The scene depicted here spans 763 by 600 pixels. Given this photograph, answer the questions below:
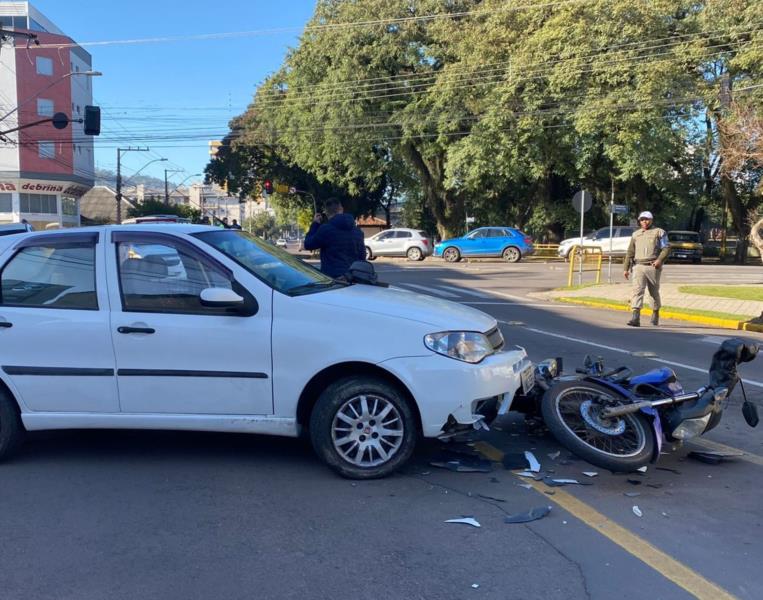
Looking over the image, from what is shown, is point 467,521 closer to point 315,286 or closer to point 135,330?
point 315,286

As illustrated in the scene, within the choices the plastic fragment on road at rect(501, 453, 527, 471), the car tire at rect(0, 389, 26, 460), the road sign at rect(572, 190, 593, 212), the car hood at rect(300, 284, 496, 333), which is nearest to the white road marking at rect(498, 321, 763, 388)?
the plastic fragment on road at rect(501, 453, 527, 471)

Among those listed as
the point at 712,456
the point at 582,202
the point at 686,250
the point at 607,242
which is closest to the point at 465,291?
the point at 582,202

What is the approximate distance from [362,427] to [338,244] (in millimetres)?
3795

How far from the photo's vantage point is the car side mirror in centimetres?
445

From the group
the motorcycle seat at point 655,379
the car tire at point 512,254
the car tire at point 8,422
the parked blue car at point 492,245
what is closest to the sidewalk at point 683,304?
the motorcycle seat at point 655,379

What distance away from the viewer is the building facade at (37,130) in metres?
52.0

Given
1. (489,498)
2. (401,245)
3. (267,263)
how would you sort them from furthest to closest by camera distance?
(401,245) < (267,263) < (489,498)

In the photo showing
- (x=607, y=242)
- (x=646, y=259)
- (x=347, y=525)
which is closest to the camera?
(x=347, y=525)

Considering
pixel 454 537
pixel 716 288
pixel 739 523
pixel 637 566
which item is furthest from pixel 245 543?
pixel 716 288

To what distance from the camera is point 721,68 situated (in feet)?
102

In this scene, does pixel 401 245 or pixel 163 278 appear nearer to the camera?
pixel 163 278

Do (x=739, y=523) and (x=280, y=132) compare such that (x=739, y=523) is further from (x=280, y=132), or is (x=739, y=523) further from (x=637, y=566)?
(x=280, y=132)

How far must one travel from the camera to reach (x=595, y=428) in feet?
15.3

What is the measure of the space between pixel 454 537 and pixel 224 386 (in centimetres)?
178
